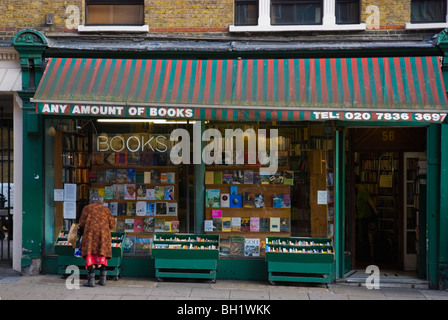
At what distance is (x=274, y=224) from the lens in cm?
1045

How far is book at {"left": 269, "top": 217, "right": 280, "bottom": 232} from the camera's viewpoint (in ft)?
34.2

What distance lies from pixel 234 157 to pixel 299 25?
9.40 feet

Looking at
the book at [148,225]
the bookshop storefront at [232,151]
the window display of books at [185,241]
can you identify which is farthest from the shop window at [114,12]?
the window display of books at [185,241]

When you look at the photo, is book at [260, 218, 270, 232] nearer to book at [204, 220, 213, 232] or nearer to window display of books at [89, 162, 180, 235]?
book at [204, 220, 213, 232]

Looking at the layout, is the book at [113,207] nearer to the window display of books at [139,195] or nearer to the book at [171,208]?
the window display of books at [139,195]

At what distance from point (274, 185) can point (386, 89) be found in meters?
Result: 2.79

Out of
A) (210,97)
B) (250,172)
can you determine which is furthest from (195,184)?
(210,97)

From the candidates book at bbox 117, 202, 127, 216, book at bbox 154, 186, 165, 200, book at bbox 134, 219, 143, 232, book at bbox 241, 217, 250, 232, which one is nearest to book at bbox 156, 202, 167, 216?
book at bbox 154, 186, 165, 200

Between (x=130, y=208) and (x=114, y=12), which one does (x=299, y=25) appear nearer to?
(x=114, y=12)

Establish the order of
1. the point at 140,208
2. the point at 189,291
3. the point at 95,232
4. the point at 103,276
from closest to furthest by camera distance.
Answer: the point at 189,291 < the point at 95,232 < the point at 103,276 < the point at 140,208

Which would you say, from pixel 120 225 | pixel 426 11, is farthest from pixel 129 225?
pixel 426 11

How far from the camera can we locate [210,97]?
9406 mm

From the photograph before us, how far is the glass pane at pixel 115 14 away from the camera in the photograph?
1073 centimetres

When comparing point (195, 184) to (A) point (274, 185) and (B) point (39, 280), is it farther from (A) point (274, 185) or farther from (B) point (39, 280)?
(B) point (39, 280)
